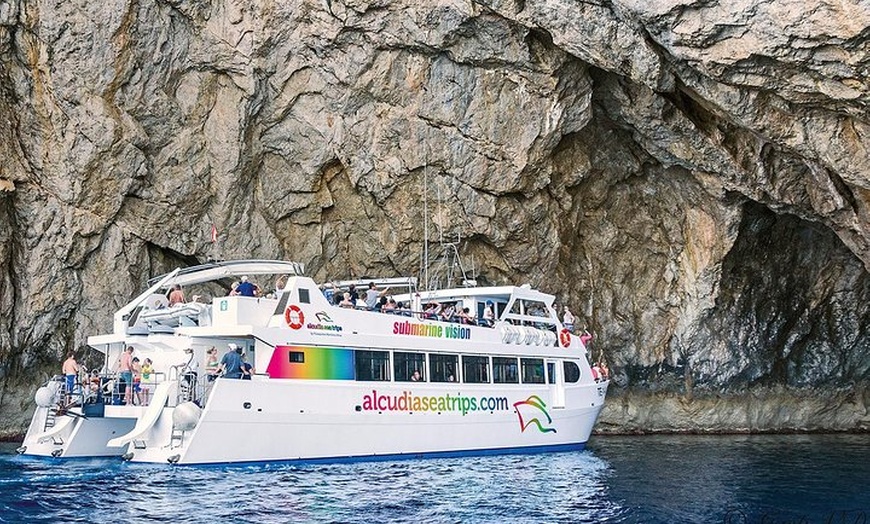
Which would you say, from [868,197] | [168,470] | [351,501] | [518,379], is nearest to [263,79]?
[518,379]

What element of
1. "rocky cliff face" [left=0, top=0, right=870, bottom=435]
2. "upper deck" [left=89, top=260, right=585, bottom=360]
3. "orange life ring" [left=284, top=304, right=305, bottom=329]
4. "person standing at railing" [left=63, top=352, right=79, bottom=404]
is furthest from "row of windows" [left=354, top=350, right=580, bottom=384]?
"person standing at railing" [left=63, top=352, right=79, bottom=404]

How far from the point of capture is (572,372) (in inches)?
1061

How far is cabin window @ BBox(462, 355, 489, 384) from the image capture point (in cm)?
2411

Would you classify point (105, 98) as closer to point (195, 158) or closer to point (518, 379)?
point (195, 158)

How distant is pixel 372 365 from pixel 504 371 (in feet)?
14.5

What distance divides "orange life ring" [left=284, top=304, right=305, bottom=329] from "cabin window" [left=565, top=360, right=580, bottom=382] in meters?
8.84

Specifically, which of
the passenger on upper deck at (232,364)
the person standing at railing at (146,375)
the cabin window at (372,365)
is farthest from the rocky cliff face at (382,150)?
the passenger on upper deck at (232,364)

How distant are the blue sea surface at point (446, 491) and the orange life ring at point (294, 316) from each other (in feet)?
9.58

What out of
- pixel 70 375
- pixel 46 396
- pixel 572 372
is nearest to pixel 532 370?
pixel 572 372

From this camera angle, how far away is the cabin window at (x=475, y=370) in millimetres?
24109

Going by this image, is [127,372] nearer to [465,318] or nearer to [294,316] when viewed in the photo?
[294,316]

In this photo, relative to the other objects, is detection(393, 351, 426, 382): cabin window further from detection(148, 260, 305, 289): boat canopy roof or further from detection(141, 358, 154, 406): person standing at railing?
detection(141, 358, 154, 406): person standing at railing

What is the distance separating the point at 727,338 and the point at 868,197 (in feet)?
29.0

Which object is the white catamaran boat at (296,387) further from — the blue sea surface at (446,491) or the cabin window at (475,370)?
the blue sea surface at (446,491)
